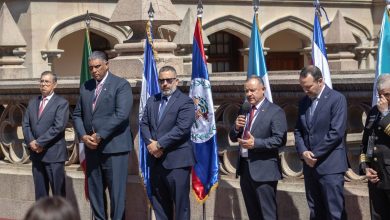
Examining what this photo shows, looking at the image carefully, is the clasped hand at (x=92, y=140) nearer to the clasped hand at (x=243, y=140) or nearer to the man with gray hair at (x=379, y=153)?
the clasped hand at (x=243, y=140)

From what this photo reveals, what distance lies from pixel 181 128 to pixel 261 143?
0.86 metres

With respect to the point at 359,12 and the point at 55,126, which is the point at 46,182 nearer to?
the point at 55,126

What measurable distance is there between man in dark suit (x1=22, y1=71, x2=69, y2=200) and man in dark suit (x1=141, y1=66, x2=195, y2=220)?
1.20m

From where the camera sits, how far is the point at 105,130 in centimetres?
932

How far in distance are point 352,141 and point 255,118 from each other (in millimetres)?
1129

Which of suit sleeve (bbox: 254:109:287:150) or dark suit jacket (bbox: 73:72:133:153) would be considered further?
dark suit jacket (bbox: 73:72:133:153)

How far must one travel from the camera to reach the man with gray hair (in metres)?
7.71

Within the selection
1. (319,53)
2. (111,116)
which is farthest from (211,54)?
(111,116)

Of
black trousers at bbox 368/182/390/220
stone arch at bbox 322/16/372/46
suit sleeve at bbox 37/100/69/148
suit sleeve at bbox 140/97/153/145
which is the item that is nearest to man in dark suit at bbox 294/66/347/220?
black trousers at bbox 368/182/390/220

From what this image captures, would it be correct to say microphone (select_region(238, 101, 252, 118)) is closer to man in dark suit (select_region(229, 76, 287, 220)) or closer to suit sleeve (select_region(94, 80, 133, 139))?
man in dark suit (select_region(229, 76, 287, 220))

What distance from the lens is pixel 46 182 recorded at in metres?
10.3

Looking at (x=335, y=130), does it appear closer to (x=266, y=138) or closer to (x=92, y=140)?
(x=266, y=138)

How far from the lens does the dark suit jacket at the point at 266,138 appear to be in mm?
8477

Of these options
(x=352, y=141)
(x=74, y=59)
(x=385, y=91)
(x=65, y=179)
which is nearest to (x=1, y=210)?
(x=65, y=179)
